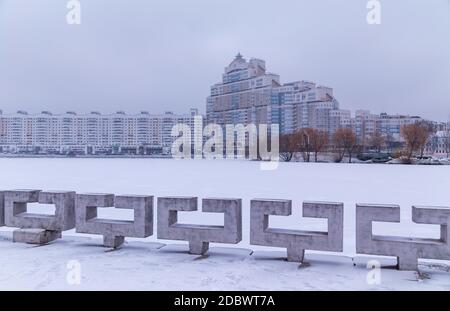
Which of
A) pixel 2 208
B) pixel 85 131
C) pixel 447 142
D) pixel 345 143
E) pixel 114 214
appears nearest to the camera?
pixel 2 208

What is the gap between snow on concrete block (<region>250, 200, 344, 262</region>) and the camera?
4.16 meters

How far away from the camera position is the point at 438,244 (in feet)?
12.8

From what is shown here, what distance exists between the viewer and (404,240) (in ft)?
13.2

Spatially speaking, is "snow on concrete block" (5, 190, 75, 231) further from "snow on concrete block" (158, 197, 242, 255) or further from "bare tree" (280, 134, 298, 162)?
"bare tree" (280, 134, 298, 162)

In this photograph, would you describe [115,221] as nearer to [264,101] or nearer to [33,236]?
[33,236]

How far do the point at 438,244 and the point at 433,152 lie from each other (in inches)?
3042

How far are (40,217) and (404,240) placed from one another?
14.5 feet

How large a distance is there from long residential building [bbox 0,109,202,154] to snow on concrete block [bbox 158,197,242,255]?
95.9 metres

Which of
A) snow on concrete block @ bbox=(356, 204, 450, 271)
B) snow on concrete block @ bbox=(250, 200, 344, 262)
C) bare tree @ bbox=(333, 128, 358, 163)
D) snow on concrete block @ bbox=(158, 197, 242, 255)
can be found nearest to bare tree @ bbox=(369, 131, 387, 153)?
bare tree @ bbox=(333, 128, 358, 163)

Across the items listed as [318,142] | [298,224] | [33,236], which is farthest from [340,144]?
[33,236]

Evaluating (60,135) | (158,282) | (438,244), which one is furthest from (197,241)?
→ (60,135)

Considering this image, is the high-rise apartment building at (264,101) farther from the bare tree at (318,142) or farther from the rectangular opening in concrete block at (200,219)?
the rectangular opening in concrete block at (200,219)

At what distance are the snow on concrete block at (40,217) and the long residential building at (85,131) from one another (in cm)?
9505
